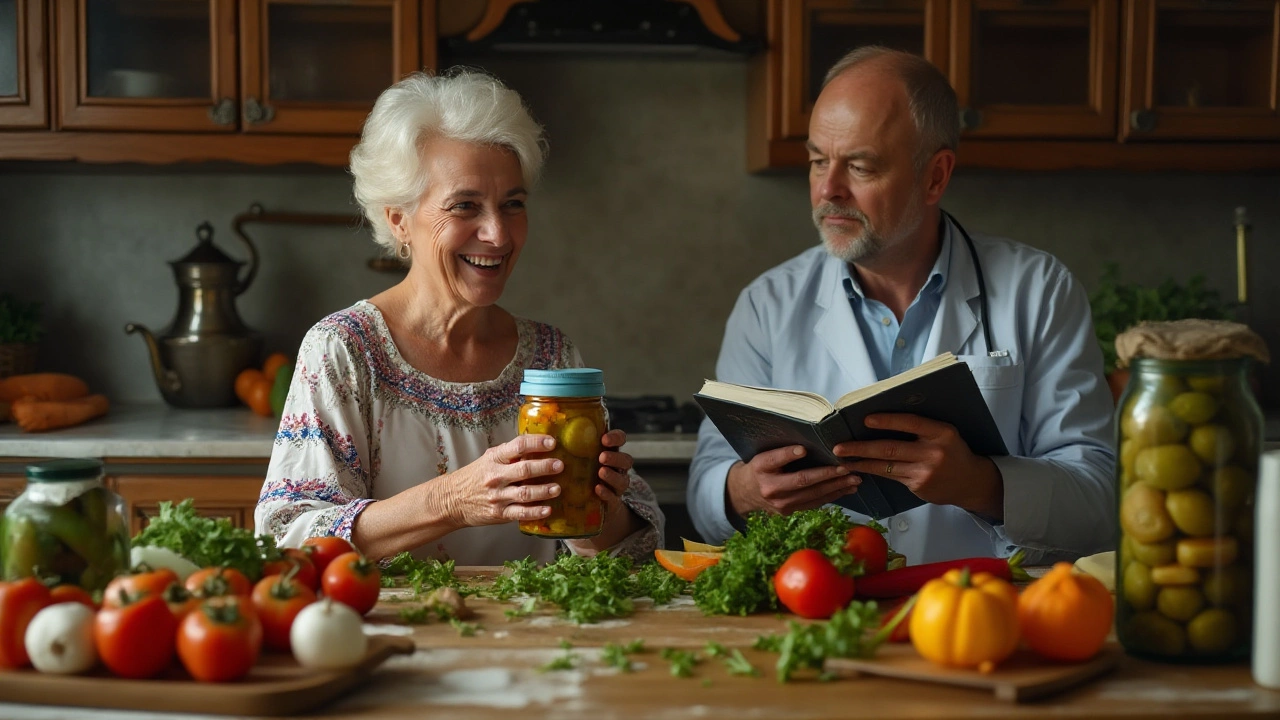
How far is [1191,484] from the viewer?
122 centimetres

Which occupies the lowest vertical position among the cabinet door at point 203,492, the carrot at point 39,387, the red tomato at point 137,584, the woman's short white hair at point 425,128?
the cabinet door at point 203,492

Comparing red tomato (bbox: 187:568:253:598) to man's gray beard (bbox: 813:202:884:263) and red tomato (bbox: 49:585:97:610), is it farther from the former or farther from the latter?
man's gray beard (bbox: 813:202:884:263)

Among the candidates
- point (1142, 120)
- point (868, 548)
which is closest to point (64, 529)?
point (868, 548)

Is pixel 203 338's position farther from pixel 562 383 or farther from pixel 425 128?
pixel 562 383

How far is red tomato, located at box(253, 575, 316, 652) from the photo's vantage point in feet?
4.02

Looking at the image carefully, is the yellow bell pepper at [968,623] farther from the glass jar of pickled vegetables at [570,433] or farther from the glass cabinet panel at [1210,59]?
the glass cabinet panel at [1210,59]

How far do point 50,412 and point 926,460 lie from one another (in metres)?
2.32

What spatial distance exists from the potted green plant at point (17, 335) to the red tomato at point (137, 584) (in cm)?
235

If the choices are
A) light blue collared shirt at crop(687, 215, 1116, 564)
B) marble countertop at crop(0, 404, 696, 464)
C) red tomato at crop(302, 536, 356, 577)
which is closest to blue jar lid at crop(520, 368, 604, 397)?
red tomato at crop(302, 536, 356, 577)

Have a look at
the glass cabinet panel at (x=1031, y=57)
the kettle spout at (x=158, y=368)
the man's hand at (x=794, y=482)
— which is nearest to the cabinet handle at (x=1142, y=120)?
the glass cabinet panel at (x=1031, y=57)

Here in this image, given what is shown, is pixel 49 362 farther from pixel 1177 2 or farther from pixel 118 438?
pixel 1177 2

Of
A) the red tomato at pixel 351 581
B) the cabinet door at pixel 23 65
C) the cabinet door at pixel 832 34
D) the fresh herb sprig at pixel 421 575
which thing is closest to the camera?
the red tomato at pixel 351 581

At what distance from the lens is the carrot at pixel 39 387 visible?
10.3ft

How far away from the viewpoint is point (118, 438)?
292 centimetres
